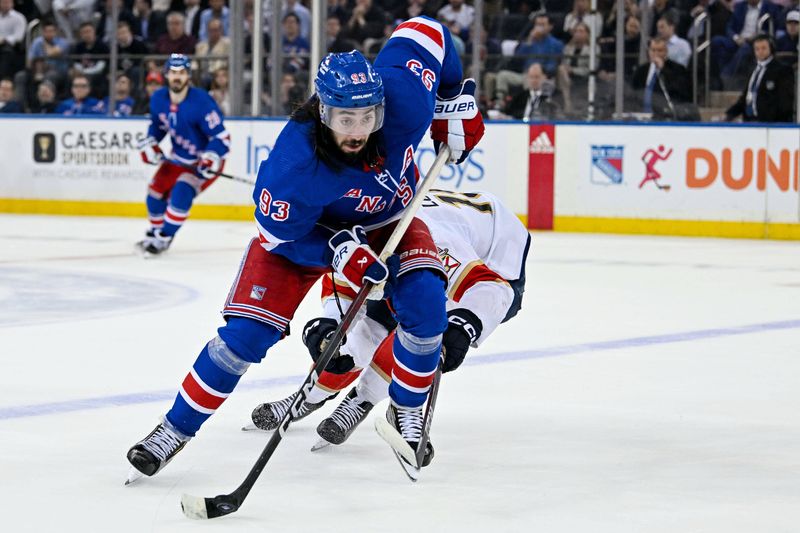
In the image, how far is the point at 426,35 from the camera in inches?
145

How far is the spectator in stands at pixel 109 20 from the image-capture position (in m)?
12.9

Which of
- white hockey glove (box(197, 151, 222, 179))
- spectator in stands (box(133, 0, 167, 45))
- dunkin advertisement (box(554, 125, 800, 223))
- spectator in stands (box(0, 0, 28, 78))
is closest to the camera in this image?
white hockey glove (box(197, 151, 222, 179))

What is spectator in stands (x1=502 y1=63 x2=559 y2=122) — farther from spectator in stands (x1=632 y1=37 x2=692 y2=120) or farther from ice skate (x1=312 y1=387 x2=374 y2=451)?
ice skate (x1=312 y1=387 x2=374 y2=451)

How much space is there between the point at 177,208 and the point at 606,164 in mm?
3650

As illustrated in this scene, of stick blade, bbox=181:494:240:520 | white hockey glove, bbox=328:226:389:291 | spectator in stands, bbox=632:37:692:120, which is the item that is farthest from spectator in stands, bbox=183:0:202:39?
stick blade, bbox=181:494:240:520

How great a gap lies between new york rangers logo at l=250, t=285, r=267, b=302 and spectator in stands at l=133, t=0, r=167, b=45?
10113mm

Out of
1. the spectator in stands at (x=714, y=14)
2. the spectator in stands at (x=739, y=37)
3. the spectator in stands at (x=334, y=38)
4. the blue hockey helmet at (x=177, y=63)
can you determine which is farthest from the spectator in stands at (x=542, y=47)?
the blue hockey helmet at (x=177, y=63)

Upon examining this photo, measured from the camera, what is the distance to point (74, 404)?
4.06 meters

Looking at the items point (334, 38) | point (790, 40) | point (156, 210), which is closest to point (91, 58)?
point (334, 38)

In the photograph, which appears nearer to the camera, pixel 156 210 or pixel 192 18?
pixel 156 210

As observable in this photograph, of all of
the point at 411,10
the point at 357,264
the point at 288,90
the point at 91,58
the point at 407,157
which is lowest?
the point at 357,264

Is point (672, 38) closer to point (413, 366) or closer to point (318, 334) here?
point (318, 334)

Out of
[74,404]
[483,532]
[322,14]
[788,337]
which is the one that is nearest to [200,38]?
[322,14]

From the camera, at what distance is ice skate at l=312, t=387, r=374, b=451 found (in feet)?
11.7
